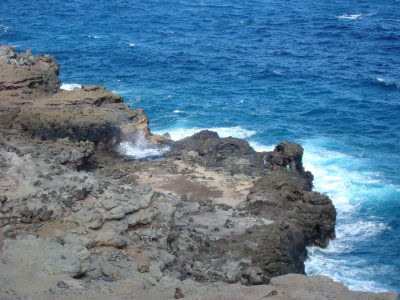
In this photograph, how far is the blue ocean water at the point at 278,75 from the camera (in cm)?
4441

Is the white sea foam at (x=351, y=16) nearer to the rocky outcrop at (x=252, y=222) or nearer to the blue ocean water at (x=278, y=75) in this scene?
the blue ocean water at (x=278, y=75)

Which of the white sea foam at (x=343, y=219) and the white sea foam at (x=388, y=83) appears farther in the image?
the white sea foam at (x=388, y=83)

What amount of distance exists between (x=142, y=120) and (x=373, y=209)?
59.1 ft

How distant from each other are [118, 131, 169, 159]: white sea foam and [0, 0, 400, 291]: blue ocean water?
1008cm

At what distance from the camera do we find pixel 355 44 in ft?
257

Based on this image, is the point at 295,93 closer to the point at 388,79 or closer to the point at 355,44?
the point at 388,79

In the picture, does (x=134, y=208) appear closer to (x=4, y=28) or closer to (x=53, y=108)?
(x=53, y=108)

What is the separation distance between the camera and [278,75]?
70.2 metres

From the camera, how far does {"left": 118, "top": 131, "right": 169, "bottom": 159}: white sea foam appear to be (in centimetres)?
4562

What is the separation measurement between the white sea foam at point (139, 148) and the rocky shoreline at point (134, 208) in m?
0.10

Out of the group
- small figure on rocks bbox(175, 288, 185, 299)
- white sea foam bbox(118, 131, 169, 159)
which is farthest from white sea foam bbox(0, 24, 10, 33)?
small figure on rocks bbox(175, 288, 185, 299)

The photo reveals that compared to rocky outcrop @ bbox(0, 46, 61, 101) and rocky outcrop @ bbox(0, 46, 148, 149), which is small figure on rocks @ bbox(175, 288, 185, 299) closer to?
rocky outcrop @ bbox(0, 46, 148, 149)

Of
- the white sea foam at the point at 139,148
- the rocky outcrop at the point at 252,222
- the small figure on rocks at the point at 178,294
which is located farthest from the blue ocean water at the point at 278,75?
the small figure on rocks at the point at 178,294

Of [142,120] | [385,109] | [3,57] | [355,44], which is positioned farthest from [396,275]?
[355,44]
